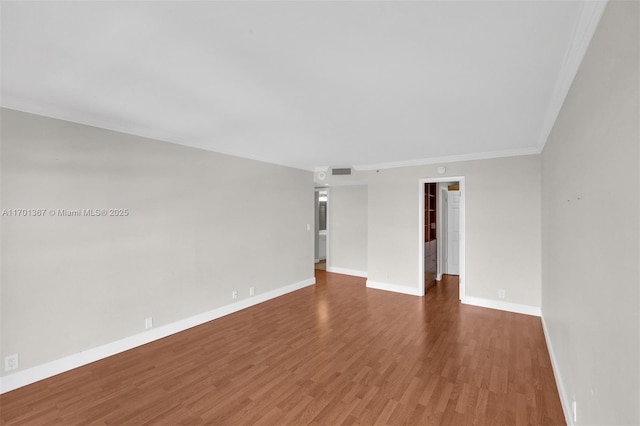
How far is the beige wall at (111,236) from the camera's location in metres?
2.57

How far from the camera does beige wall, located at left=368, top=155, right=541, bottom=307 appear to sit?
4.27 m

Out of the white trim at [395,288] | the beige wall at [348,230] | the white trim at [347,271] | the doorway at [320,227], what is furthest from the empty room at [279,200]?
the doorway at [320,227]

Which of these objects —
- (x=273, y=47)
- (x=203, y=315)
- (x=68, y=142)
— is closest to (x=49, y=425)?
(x=203, y=315)

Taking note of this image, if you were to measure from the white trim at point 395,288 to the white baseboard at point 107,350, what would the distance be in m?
2.49

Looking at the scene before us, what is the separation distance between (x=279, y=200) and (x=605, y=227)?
15.0ft

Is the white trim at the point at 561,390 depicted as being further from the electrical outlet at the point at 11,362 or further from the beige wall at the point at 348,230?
the electrical outlet at the point at 11,362

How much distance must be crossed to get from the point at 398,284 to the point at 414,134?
124 inches

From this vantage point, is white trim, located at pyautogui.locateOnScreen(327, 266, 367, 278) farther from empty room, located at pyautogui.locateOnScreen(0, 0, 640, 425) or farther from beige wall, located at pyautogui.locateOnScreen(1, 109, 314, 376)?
beige wall, located at pyautogui.locateOnScreen(1, 109, 314, 376)

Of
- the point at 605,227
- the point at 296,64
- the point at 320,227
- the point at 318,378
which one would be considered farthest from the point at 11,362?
the point at 320,227

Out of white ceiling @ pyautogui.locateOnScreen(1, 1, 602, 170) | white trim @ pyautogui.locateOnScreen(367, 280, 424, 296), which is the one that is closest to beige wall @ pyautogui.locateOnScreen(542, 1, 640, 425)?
white ceiling @ pyautogui.locateOnScreen(1, 1, 602, 170)

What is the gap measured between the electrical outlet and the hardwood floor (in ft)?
0.74

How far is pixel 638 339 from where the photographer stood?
930mm

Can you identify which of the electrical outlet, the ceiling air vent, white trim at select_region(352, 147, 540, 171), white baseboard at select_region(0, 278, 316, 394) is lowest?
white baseboard at select_region(0, 278, 316, 394)

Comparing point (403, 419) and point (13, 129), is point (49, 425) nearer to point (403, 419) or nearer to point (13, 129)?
point (13, 129)
